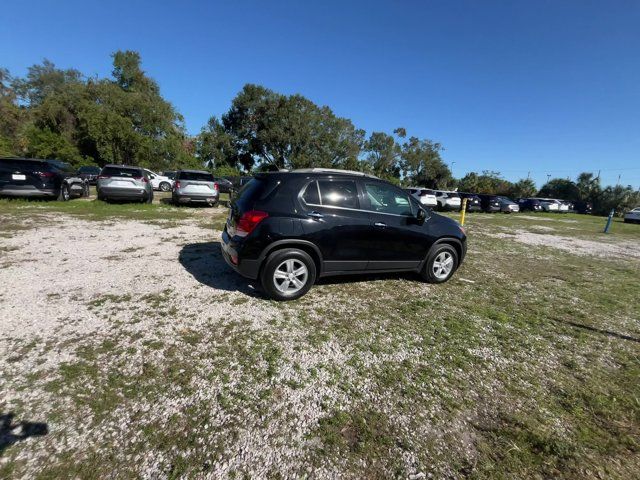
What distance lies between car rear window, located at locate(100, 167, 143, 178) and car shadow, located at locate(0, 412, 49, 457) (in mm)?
11645

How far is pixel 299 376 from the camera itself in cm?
270

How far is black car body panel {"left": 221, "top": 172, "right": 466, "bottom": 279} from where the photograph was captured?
401 cm

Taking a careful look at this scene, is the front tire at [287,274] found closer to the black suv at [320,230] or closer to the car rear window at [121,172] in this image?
the black suv at [320,230]

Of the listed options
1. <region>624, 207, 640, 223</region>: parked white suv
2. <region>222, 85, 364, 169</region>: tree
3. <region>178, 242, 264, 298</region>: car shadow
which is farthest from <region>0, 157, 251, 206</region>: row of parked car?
<region>624, 207, 640, 223</region>: parked white suv

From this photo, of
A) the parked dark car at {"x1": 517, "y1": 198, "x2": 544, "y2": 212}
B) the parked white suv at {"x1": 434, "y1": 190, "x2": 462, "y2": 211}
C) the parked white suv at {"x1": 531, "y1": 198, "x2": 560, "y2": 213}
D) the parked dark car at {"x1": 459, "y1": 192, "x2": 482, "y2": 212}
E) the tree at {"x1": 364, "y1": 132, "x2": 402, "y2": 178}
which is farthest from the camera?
the tree at {"x1": 364, "y1": 132, "x2": 402, "y2": 178}

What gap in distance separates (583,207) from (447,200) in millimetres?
27966

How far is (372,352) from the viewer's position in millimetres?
3133

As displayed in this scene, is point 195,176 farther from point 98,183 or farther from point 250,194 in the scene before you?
point 250,194

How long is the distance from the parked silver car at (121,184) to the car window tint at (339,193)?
10410mm

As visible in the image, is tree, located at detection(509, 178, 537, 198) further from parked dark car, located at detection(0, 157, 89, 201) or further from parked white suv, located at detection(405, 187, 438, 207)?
parked dark car, located at detection(0, 157, 89, 201)

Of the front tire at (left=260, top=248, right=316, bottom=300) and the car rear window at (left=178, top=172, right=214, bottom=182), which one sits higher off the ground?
the car rear window at (left=178, top=172, right=214, bottom=182)

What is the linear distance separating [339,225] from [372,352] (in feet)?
5.98

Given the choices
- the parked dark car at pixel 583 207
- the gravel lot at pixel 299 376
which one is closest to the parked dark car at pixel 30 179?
the gravel lot at pixel 299 376

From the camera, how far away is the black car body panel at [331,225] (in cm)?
401
